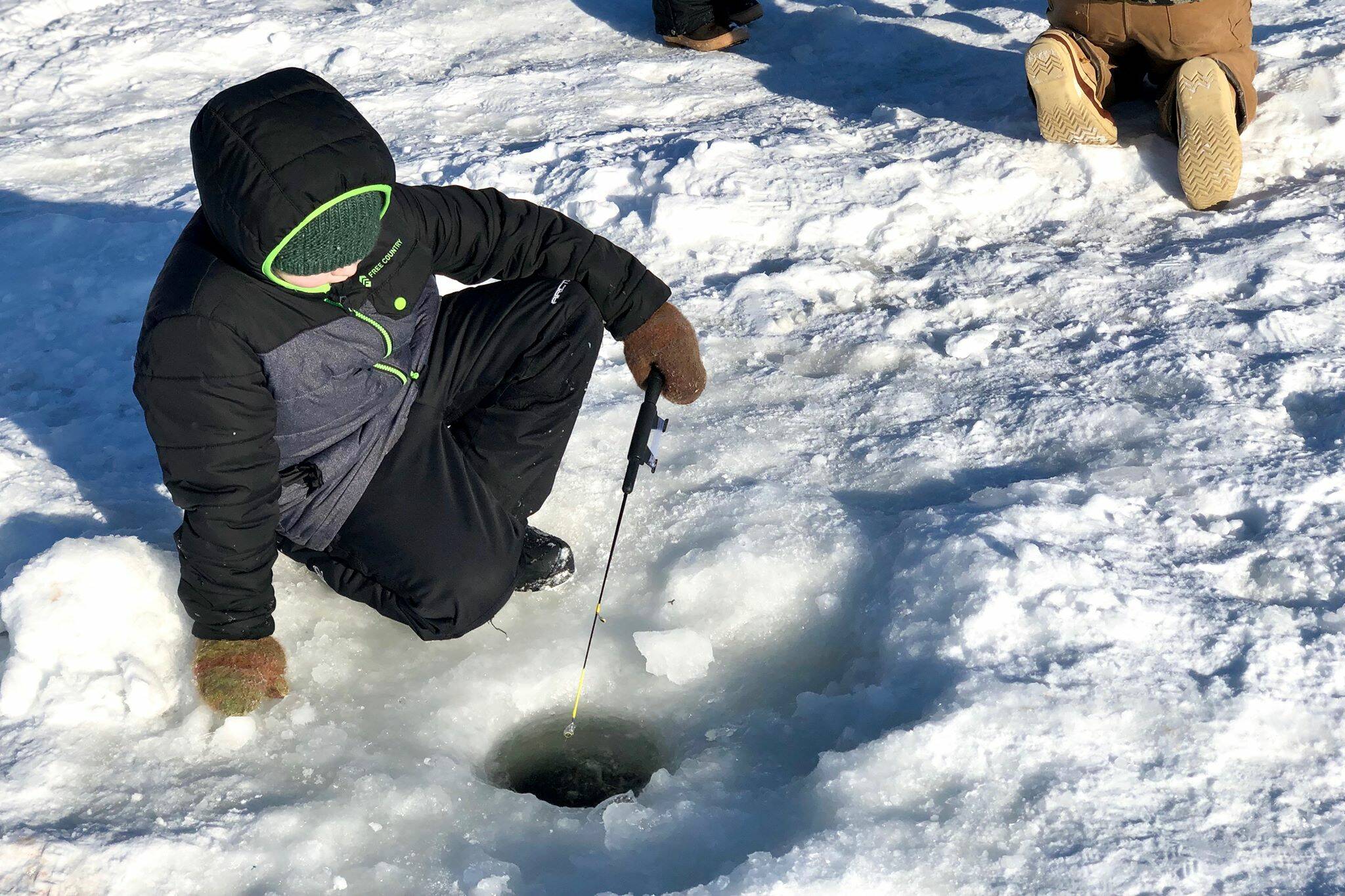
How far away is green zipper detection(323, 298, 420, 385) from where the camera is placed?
2.17 meters

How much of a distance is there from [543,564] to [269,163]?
3.60 ft

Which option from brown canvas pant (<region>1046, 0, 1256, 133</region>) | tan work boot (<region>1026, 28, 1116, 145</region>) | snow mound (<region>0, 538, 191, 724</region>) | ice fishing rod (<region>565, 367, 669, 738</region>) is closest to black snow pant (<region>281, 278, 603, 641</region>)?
ice fishing rod (<region>565, 367, 669, 738</region>)

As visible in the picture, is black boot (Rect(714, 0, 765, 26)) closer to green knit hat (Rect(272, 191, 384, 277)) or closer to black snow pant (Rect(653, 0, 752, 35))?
black snow pant (Rect(653, 0, 752, 35))

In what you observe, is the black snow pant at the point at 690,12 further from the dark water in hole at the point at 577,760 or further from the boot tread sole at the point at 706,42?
the dark water in hole at the point at 577,760

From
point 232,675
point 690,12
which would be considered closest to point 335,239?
point 232,675

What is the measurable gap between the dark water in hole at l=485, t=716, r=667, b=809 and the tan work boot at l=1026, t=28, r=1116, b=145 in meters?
2.63

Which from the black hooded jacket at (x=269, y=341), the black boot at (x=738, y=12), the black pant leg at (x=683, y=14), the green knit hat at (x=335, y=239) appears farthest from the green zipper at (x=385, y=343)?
the black boot at (x=738, y=12)

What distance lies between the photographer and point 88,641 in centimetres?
221

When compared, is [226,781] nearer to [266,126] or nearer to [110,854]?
[110,854]

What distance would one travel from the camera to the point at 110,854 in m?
1.93

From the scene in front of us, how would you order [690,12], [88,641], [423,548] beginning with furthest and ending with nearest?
[690,12], [423,548], [88,641]

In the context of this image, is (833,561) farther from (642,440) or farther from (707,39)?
(707,39)

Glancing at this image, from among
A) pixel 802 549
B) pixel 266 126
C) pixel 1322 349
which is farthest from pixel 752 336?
pixel 266 126

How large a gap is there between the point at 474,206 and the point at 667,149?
6.29 feet
